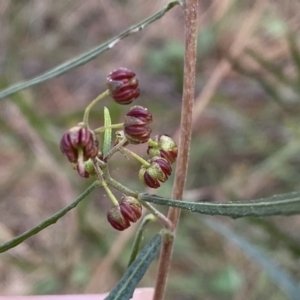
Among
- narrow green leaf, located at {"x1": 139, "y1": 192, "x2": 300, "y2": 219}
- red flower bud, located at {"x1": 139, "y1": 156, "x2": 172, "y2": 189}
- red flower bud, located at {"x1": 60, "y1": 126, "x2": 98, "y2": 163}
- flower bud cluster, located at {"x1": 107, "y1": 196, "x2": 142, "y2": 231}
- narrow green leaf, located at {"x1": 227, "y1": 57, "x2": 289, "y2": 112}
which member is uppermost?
narrow green leaf, located at {"x1": 227, "y1": 57, "x2": 289, "y2": 112}

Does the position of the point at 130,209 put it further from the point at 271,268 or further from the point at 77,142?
the point at 271,268

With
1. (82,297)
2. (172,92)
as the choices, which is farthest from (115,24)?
(82,297)

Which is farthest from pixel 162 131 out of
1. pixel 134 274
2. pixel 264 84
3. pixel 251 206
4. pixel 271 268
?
pixel 251 206

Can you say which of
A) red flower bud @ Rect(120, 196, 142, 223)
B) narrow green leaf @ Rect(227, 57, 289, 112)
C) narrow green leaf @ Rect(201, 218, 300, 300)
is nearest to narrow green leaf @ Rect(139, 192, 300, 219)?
red flower bud @ Rect(120, 196, 142, 223)

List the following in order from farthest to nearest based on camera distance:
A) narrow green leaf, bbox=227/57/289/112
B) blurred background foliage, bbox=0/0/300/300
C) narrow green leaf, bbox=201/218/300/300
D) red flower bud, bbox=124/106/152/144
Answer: blurred background foliage, bbox=0/0/300/300
narrow green leaf, bbox=227/57/289/112
narrow green leaf, bbox=201/218/300/300
red flower bud, bbox=124/106/152/144

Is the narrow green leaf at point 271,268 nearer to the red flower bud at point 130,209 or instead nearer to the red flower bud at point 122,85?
the red flower bud at point 130,209

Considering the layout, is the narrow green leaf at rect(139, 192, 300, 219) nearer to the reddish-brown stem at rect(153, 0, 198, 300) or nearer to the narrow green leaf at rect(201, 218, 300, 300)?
the reddish-brown stem at rect(153, 0, 198, 300)
